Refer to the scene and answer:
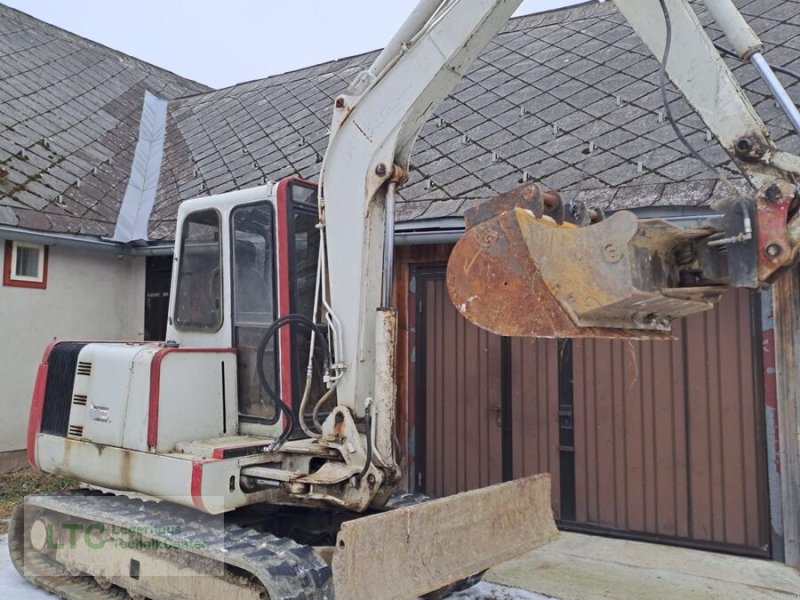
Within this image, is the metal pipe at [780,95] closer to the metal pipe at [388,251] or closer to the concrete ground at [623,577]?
the metal pipe at [388,251]

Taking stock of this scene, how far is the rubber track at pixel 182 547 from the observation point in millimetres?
3035

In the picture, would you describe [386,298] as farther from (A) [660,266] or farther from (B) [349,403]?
(A) [660,266]

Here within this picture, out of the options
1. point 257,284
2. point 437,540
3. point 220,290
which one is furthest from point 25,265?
point 437,540

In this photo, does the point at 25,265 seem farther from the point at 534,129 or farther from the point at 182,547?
the point at 534,129

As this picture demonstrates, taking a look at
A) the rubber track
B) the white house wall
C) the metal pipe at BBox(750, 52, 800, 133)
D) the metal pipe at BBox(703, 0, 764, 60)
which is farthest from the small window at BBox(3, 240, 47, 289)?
the metal pipe at BBox(750, 52, 800, 133)

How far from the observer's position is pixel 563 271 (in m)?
2.31

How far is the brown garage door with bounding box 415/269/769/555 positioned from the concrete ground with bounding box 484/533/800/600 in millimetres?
226

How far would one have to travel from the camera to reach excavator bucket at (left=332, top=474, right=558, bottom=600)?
2770 mm

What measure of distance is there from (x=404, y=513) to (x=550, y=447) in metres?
2.99

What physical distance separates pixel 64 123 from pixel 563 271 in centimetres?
850

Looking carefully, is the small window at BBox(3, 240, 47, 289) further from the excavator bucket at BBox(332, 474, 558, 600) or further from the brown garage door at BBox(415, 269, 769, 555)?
the excavator bucket at BBox(332, 474, 558, 600)

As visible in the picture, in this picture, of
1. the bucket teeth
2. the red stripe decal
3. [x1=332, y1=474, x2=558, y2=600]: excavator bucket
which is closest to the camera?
the bucket teeth

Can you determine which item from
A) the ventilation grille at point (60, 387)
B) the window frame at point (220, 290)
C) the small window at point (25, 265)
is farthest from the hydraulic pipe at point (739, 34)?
the small window at point (25, 265)

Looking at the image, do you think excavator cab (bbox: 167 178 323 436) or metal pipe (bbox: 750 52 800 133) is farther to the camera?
excavator cab (bbox: 167 178 323 436)
